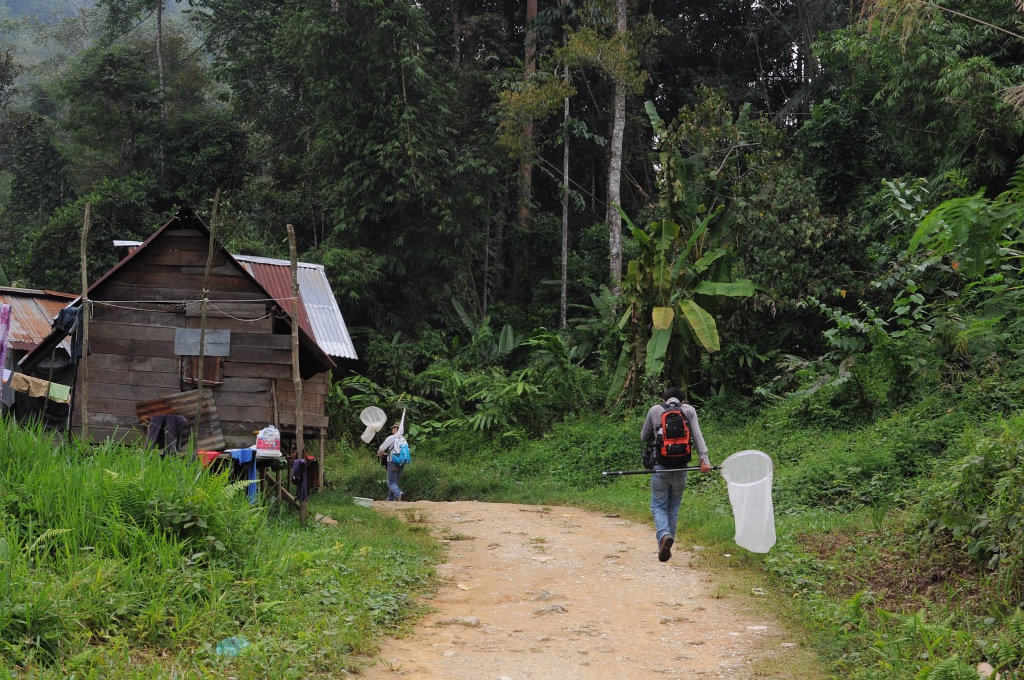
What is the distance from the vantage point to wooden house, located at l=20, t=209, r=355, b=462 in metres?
13.3

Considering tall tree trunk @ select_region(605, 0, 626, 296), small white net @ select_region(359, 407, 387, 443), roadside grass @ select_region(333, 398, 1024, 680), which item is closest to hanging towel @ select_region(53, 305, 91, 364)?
roadside grass @ select_region(333, 398, 1024, 680)

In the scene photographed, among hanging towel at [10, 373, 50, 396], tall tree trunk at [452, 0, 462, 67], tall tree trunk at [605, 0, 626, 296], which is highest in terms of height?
tall tree trunk at [452, 0, 462, 67]

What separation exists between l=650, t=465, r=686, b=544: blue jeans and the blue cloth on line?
437 cm

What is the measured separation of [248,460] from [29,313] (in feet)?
33.9

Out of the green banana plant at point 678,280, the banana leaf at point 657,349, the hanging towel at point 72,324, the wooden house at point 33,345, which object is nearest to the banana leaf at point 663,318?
the green banana plant at point 678,280

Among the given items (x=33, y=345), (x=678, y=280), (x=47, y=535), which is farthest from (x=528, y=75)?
(x=47, y=535)

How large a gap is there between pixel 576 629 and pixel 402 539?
4.06 meters

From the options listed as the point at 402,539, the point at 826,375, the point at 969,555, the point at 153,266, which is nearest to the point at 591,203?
the point at 826,375

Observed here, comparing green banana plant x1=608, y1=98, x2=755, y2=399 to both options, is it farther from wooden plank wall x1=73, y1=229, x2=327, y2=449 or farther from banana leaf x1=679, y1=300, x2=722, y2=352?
wooden plank wall x1=73, y1=229, x2=327, y2=449

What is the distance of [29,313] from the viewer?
18.4m

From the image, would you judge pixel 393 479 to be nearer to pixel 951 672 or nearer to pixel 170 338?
pixel 170 338

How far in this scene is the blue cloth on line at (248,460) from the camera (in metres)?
10.4

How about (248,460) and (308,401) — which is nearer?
(248,460)

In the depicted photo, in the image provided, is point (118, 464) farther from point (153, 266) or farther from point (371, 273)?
point (371, 273)
